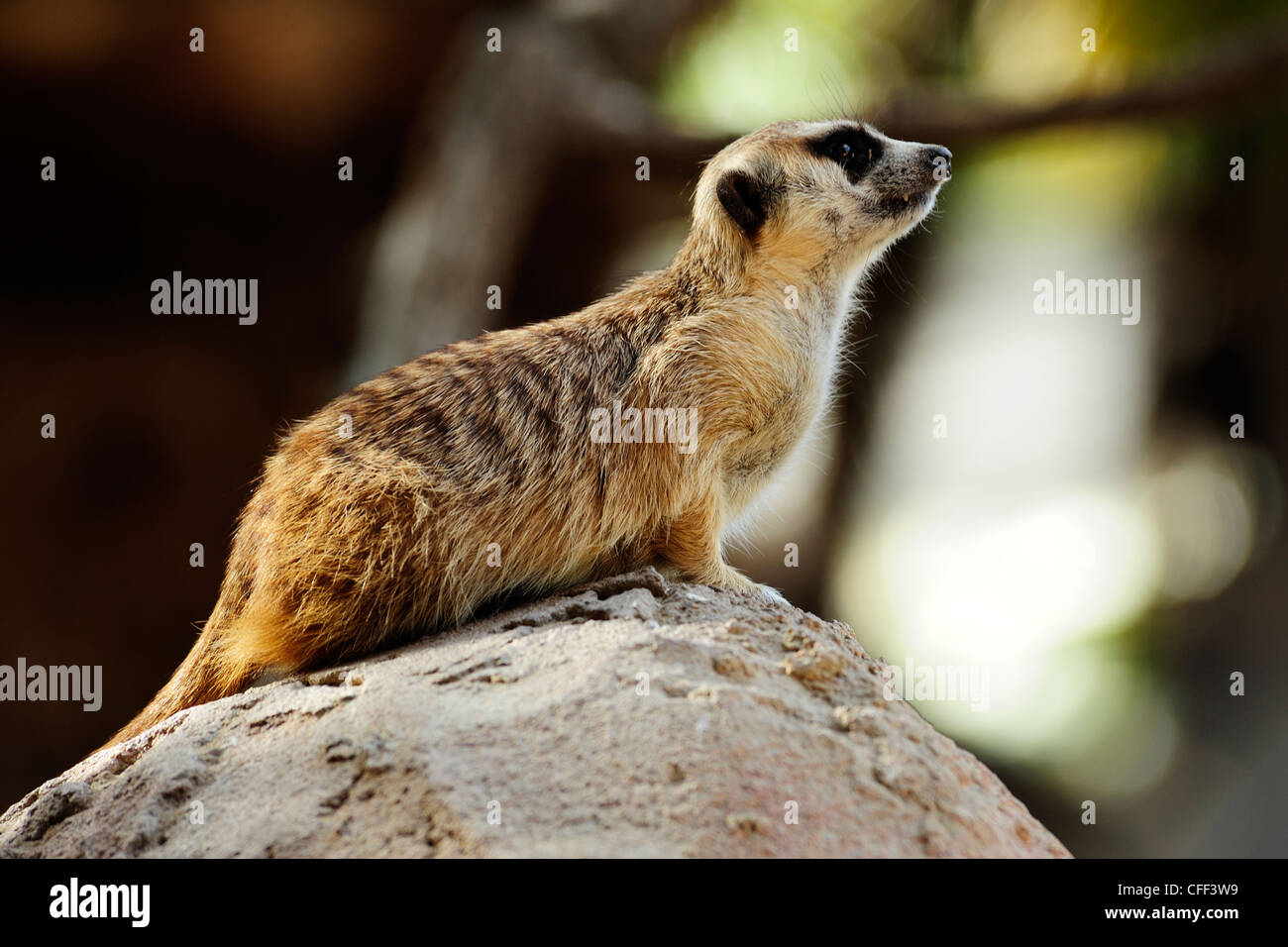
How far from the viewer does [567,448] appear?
144 inches

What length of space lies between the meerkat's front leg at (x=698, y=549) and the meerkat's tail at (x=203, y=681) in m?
1.28

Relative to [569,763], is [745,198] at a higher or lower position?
higher

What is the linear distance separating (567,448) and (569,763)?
51.4 inches

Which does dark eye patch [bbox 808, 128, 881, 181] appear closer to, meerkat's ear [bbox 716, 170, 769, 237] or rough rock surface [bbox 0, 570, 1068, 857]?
meerkat's ear [bbox 716, 170, 769, 237]

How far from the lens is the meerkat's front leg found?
3.68m

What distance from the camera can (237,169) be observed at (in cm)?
948

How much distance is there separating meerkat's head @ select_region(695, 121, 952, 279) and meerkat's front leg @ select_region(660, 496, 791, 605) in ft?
3.32
